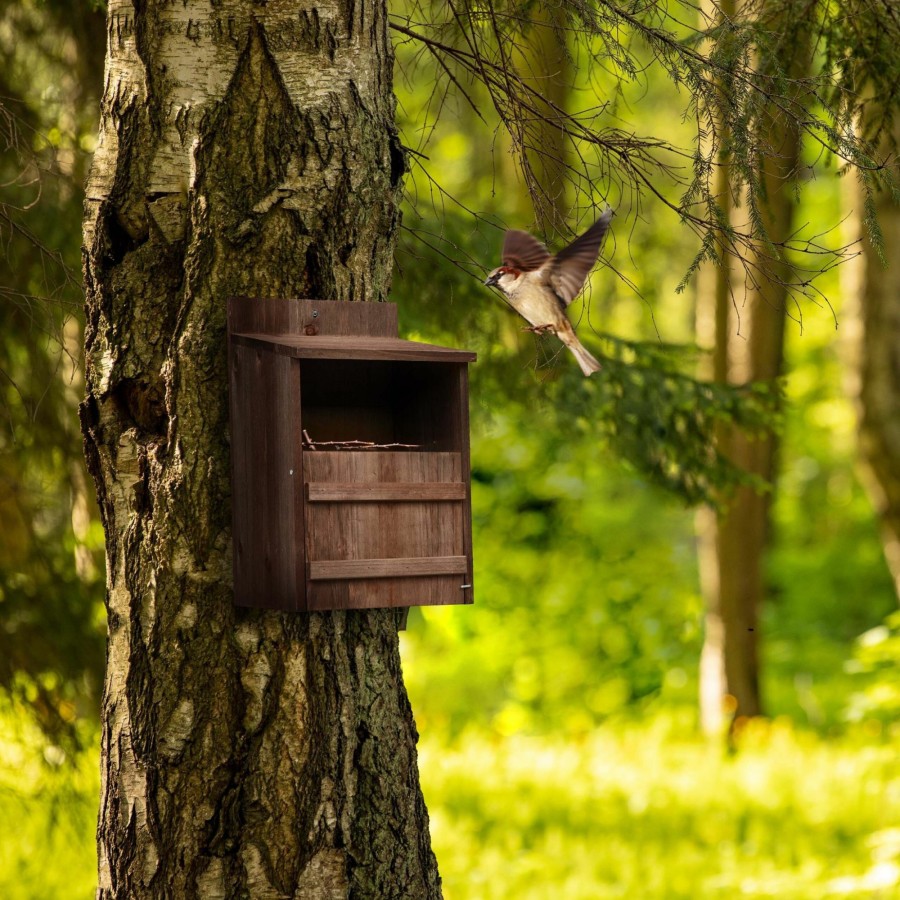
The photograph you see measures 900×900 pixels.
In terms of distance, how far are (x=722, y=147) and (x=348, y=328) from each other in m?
1.04

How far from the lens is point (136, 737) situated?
2449 mm

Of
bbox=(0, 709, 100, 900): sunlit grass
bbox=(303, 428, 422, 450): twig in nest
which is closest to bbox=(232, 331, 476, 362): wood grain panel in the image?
bbox=(303, 428, 422, 450): twig in nest

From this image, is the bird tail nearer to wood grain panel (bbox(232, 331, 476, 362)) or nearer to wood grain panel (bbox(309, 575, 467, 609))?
wood grain panel (bbox(232, 331, 476, 362))

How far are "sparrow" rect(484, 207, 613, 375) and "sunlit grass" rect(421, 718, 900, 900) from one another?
2978mm

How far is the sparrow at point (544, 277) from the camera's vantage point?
7.52 feet

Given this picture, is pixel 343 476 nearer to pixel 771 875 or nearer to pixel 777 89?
pixel 777 89

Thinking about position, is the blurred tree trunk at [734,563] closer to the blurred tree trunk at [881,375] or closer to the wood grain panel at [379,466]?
the blurred tree trunk at [881,375]

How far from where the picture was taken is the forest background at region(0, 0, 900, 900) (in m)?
4.66

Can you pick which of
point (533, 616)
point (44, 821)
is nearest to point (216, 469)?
point (44, 821)

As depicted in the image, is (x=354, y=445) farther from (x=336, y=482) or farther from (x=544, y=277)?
(x=544, y=277)

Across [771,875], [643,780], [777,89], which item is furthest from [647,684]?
[777,89]

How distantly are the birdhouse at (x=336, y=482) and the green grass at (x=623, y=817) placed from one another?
2810 millimetres

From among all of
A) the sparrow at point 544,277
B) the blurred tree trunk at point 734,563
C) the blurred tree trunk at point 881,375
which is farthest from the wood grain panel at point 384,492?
the blurred tree trunk at point 734,563

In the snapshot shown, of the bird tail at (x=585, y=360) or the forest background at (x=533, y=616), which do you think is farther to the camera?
the forest background at (x=533, y=616)
